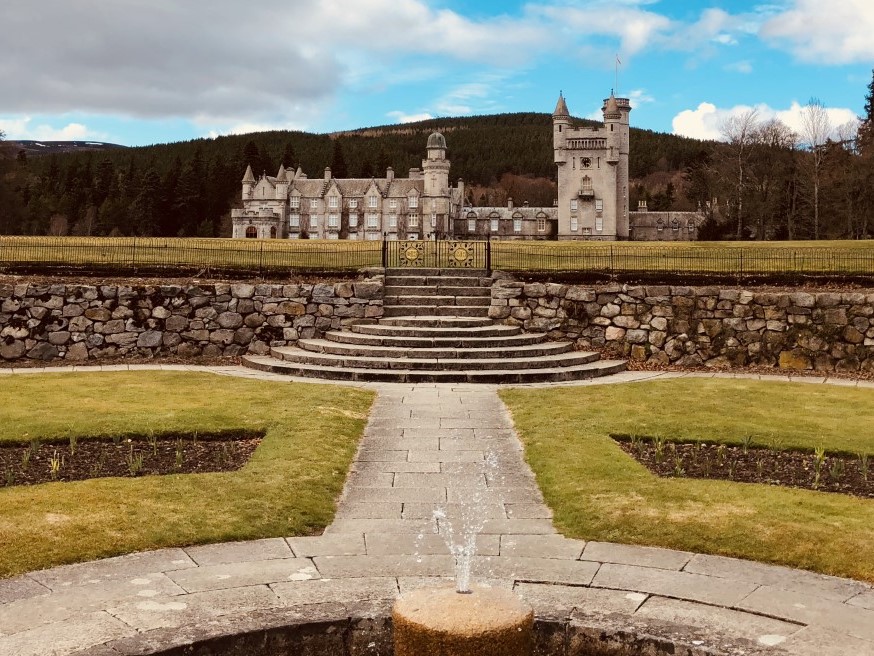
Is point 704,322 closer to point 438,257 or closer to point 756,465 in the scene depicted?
point 438,257

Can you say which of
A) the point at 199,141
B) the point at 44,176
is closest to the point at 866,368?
the point at 44,176

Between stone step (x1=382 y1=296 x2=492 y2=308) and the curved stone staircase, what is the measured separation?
0.08 feet

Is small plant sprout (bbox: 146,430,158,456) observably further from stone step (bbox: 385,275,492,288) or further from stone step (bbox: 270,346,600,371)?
stone step (bbox: 385,275,492,288)

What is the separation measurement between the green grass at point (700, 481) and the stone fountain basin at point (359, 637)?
76.6 inches

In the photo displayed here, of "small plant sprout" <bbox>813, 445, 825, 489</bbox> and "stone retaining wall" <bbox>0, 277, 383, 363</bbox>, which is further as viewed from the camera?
"stone retaining wall" <bbox>0, 277, 383, 363</bbox>

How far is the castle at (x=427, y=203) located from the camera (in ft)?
321

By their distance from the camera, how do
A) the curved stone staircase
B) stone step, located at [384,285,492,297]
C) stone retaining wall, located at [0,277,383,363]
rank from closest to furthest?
1. the curved stone staircase
2. stone retaining wall, located at [0,277,383,363]
3. stone step, located at [384,285,492,297]

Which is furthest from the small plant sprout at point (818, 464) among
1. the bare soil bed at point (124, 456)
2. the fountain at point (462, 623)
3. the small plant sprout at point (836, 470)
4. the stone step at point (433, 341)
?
the stone step at point (433, 341)

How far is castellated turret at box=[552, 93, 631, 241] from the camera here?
319 feet

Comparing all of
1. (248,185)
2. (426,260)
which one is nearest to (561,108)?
(248,185)

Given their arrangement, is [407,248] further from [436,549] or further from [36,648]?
[36,648]

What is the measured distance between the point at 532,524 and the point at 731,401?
7432mm

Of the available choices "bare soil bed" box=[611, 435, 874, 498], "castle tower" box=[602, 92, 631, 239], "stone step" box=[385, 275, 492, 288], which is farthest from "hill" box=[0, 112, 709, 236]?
"bare soil bed" box=[611, 435, 874, 498]

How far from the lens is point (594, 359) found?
18875 mm
